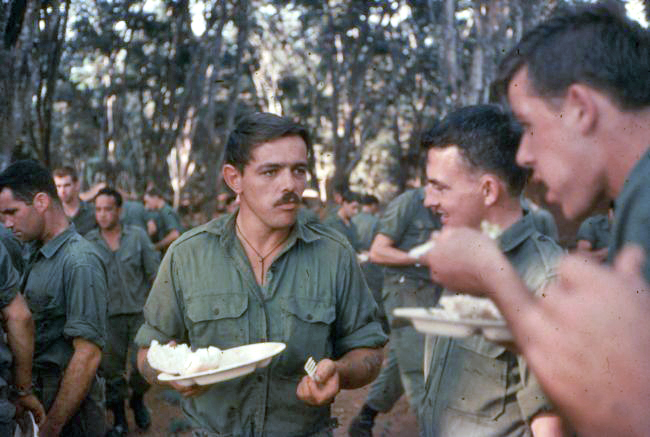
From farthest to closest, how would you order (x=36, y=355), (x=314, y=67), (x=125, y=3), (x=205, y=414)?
(x=314, y=67)
(x=125, y=3)
(x=36, y=355)
(x=205, y=414)

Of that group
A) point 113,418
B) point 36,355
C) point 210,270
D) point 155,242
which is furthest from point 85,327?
point 155,242

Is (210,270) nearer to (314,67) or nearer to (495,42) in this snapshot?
(495,42)

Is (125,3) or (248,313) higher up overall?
(125,3)

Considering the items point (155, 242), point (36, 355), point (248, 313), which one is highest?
point (248, 313)

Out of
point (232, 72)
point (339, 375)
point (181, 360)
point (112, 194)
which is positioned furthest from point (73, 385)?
point (232, 72)

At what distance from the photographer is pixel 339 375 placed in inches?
114

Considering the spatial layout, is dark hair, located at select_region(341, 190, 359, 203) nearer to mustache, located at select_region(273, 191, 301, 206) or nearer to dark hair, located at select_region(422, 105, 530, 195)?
mustache, located at select_region(273, 191, 301, 206)

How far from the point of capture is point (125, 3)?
16578mm

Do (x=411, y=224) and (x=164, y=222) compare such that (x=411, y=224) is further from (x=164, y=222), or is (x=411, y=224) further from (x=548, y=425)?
(x=164, y=222)

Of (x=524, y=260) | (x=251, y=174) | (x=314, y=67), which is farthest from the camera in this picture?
(x=314, y=67)

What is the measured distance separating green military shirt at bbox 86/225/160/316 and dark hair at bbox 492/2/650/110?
6.16 meters

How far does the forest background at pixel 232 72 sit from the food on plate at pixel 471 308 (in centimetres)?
653

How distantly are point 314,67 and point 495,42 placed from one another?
1352cm

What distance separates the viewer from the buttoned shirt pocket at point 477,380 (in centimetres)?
252
